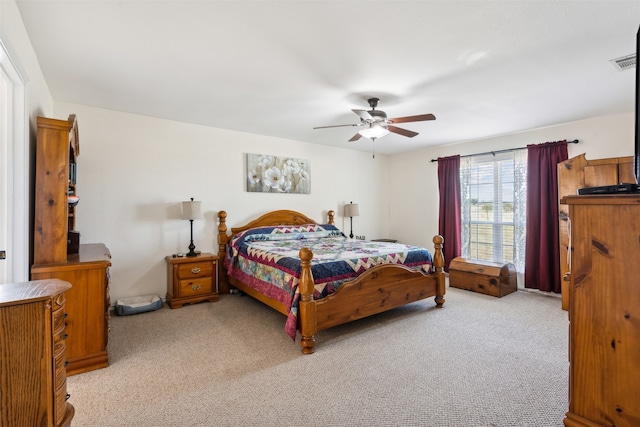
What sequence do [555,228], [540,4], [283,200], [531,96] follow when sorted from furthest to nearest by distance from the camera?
[283,200] < [555,228] < [531,96] < [540,4]

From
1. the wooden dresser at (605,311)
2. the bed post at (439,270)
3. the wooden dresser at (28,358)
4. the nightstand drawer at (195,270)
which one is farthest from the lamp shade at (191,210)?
the wooden dresser at (605,311)

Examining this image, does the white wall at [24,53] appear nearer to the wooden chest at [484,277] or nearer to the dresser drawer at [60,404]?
the dresser drawer at [60,404]

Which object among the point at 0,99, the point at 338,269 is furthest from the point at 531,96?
the point at 0,99

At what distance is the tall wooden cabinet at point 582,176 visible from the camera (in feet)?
10.2

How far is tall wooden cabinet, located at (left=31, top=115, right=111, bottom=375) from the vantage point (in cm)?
217

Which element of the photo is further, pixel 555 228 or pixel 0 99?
pixel 555 228

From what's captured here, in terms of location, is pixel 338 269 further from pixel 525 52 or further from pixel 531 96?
pixel 531 96

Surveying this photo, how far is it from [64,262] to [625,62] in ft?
14.7

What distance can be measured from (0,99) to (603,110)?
215 inches

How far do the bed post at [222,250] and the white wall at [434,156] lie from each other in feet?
11.3

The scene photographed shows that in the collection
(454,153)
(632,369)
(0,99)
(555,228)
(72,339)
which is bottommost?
(72,339)

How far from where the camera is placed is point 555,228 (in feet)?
13.2

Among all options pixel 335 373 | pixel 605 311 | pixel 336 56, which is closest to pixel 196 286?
pixel 335 373

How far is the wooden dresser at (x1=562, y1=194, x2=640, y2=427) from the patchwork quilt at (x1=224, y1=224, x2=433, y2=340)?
1.82m
